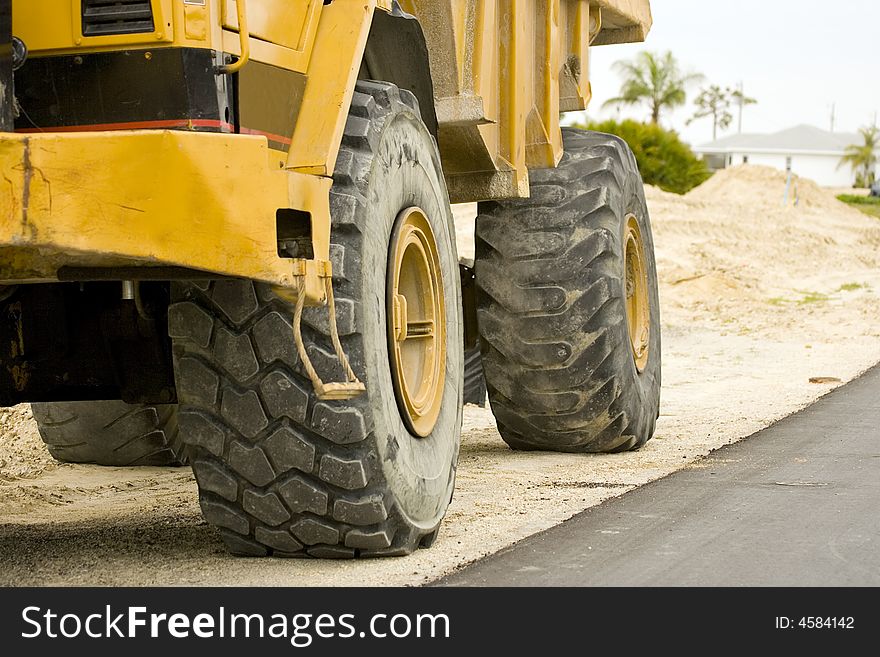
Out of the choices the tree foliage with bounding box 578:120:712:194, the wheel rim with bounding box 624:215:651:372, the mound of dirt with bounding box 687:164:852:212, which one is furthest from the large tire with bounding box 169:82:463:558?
the tree foliage with bounding box 578:120:712:194

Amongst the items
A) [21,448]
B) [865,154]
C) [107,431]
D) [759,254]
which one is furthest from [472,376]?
[865,154]

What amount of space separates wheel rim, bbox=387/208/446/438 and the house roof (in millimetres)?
86765

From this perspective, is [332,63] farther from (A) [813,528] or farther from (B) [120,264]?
(A) [813,528]

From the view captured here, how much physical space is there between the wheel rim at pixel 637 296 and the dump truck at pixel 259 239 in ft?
7.22

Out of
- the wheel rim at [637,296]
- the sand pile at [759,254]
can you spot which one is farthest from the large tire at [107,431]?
the sand pile at [759,254]

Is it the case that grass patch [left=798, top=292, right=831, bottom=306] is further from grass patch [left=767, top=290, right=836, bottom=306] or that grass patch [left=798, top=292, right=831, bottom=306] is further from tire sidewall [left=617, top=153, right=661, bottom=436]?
tire sidewall [left=617, top=153, right=661, bottom=436]

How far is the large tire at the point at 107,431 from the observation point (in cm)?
771

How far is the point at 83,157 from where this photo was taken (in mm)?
3635

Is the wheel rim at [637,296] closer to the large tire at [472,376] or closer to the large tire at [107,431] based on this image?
the large tire at [472,376]

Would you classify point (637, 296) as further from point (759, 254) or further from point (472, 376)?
point (759, 254)

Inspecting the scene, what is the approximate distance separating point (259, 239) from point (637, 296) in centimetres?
509

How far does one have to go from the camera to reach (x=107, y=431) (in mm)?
7766

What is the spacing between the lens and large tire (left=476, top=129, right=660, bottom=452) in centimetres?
744
